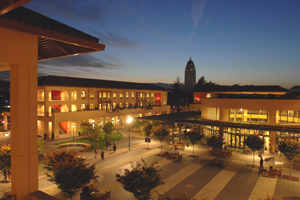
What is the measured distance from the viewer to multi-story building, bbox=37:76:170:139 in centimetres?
3681

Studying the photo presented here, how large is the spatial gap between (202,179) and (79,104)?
31932 millimetres

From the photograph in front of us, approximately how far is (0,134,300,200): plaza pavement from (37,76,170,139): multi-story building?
15.0 m

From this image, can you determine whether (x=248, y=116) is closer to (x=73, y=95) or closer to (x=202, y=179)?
(x=202, y=179)

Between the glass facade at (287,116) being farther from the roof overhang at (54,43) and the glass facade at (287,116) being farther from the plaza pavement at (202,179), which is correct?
the roof overhang at (54,43)

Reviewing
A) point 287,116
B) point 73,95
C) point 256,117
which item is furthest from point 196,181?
point 73,95

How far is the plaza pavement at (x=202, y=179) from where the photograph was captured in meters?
14.5

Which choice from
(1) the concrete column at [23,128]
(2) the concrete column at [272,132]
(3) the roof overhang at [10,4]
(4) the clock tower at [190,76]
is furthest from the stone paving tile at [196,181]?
(4) the clock tower at [190,76]

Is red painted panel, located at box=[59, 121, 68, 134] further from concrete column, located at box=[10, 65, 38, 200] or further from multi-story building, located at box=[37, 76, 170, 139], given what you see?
concrete column, located at box=[10, 65, 38, 200]

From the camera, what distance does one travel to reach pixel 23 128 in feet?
26.2

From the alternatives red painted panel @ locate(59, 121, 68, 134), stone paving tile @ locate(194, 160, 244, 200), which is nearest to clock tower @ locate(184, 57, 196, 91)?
red painted panel @ locate(59, 121, 68, 134)

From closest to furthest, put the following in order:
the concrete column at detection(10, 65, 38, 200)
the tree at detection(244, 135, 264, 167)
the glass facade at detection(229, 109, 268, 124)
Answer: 1. the concrete column at detection(10, 65, 38, 200)
2. the tree at detection(244, 135, 264, 167)
3. the glass facade at detection(229, 109, 268, 124)

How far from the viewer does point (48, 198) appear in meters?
7.81

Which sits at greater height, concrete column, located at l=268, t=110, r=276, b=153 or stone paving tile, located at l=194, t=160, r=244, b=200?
concrete column, located at l=268, t=110, r=276, b=153

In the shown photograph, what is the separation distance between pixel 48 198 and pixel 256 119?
27711 mm
